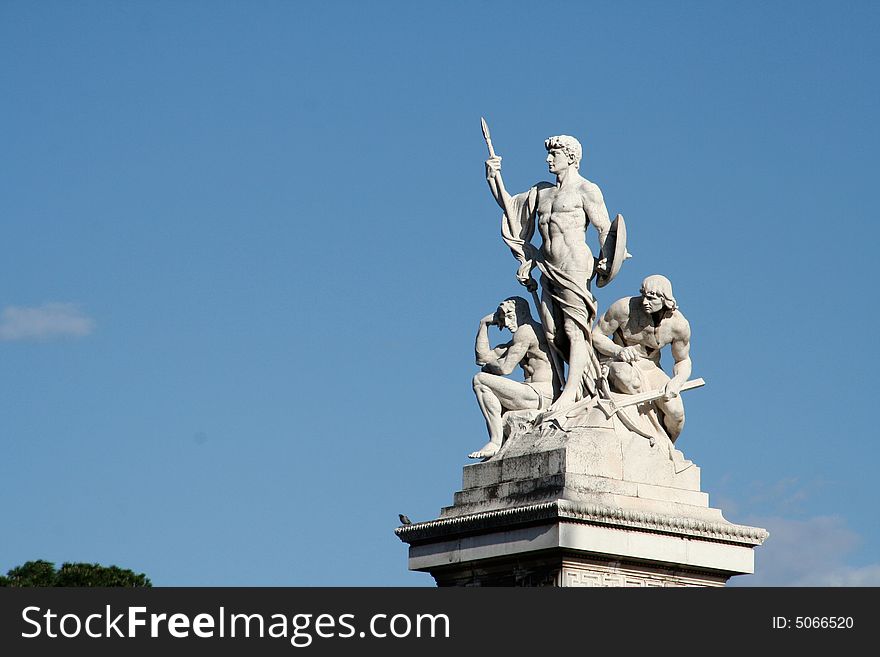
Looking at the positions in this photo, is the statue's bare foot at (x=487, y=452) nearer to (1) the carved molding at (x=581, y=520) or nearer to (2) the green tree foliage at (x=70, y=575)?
(1) the carved molding at (x=581, y=520)

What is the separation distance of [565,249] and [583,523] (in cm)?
382

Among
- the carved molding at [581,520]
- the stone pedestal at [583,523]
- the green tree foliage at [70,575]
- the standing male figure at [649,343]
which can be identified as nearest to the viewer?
the carved molding at [581,520]

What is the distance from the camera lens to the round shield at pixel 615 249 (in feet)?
95.9

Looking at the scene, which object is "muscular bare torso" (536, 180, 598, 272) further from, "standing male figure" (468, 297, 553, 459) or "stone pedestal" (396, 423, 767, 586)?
"stone pedestal" (396, 423, 767, 586)

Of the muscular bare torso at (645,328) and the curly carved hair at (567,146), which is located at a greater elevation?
the curly carved hair at (567,146)

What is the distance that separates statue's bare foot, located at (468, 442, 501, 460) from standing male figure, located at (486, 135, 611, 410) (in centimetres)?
92

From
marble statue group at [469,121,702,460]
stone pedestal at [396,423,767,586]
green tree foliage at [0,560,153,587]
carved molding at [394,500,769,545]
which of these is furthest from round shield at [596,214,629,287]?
green tree foliage at [0,560,153,587]

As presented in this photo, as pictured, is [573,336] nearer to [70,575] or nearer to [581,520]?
[581,520]

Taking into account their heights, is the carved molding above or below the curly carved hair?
below

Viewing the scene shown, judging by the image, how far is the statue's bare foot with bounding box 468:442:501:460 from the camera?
29109 millimetres

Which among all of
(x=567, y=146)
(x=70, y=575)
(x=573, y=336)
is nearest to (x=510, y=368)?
(x=573, y=336)

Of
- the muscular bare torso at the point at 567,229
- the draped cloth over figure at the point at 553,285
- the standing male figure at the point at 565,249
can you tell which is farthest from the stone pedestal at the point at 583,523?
the muscular bare torso at the point at 567,229
